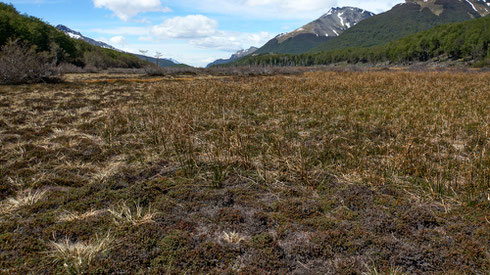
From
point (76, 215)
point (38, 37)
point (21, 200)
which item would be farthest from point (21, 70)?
point (38, 37)

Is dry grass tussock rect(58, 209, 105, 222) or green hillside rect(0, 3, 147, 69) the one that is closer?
dry grass tussock rect(58, 209, 105, 222)

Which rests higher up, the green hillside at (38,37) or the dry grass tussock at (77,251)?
the green hillside at (38,37)

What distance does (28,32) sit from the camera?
47.2m

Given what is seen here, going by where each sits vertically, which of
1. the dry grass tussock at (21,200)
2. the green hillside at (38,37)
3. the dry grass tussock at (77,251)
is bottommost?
the dry grass tussock at (77,251)

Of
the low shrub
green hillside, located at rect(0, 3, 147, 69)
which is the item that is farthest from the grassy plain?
green hillside, located at rect(0, 3, 147, 69)

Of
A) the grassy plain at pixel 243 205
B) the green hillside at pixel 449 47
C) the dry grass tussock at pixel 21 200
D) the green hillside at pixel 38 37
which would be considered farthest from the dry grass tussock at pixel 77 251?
the green hillside at pixel 449 47

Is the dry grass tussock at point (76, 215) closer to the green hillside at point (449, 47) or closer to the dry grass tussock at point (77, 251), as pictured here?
the dry grass tussock at point (77, 251)

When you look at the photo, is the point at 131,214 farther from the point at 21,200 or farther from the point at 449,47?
the point at 449,47

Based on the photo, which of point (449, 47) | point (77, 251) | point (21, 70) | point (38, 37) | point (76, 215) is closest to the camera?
point (77, 251)

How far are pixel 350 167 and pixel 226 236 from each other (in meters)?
2.59

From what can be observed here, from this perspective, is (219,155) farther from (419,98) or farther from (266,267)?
(419,98)

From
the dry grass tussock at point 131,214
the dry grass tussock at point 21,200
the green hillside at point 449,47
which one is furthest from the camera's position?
the green hillside at point 449,47

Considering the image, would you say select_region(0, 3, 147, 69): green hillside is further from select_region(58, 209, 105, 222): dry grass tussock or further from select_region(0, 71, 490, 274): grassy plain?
select_region(58, 209, 105, 222): dry grass tussock

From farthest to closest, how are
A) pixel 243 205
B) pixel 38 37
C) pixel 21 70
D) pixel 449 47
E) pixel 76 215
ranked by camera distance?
→ pixel 449 47 < pixel 38 37 < pixel 21 70 < pixel 243 205 < pixel 76 215
